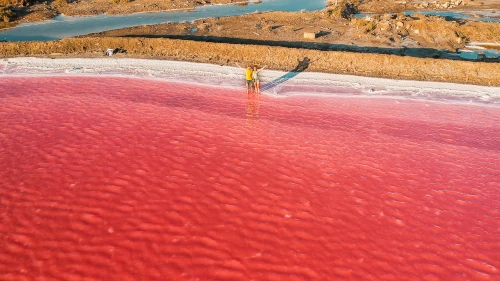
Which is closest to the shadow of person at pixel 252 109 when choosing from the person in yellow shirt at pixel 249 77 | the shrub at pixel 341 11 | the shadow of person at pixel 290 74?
the person in yellow shirt at pixel 249 77

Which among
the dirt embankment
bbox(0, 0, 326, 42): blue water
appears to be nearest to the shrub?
bbox(0, 0, 326, 42): blue water

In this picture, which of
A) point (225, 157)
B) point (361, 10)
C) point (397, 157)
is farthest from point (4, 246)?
point (361, 10)

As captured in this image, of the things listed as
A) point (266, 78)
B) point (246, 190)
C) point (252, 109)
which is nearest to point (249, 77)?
point (252, 109)

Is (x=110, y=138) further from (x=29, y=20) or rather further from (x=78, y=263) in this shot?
(x=29, y=20)

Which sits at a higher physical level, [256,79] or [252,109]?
[256,79]

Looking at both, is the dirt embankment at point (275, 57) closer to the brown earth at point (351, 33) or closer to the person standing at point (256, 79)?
the brown earth at point (351, 33)

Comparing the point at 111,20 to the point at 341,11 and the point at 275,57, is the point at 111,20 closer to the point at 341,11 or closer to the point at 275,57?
the point at 275,57
